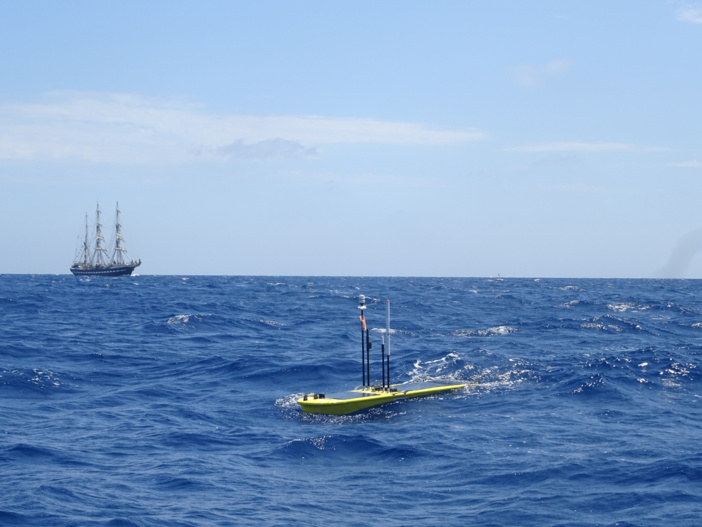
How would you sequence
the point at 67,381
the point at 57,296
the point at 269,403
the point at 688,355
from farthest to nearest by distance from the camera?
the point at 57,296 → the point at 688,355 → the point at 67,381 → the point at 269,403

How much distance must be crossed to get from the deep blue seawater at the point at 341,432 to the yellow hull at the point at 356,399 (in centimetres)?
51

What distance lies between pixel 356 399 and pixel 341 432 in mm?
4006

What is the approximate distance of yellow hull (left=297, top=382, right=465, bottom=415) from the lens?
3134cm

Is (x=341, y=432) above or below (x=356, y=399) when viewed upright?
below

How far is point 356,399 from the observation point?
3180cm

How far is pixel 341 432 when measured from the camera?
91.5 feet

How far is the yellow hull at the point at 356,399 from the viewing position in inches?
1234

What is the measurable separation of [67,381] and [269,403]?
11.7 m

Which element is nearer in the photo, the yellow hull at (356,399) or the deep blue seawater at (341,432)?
the deep blue seawater at (341,432)

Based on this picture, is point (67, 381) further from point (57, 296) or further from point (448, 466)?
point (57, 296)

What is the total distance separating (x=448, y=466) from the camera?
23516mm

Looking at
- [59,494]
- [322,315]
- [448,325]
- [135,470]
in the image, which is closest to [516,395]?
[135,470]

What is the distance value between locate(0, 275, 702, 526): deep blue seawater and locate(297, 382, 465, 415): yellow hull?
0.51m

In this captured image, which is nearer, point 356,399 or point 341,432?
point 341,432
